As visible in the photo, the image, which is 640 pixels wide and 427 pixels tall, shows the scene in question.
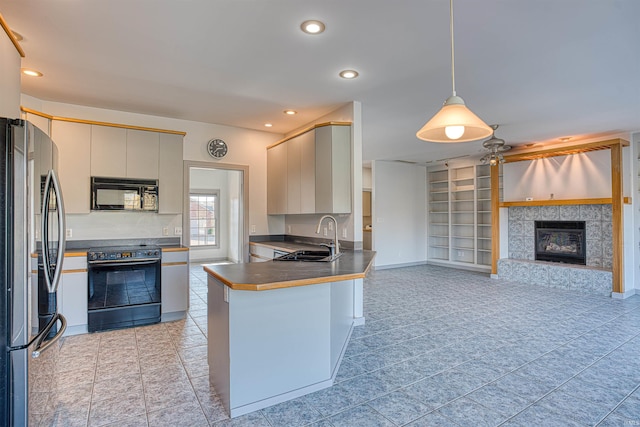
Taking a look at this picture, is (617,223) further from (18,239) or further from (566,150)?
(18,239)

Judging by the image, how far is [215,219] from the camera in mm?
9367

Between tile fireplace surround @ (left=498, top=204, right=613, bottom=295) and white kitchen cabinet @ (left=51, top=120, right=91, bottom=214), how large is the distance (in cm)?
702

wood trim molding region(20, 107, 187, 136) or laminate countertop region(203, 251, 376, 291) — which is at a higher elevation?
wood trim molding region(20, 107, 187, 136)

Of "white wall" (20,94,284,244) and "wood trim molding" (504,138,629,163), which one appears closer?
"white wall" (20,94,284,244)

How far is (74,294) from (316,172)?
117 inches

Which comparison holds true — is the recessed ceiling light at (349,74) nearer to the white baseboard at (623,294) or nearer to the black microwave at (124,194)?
the black microwave at (124,194)

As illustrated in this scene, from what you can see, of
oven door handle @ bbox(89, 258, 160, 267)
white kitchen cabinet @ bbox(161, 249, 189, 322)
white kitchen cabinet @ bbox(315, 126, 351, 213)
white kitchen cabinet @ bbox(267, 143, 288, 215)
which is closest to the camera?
oven door handle @ bbox(89, 258, 160, 267)

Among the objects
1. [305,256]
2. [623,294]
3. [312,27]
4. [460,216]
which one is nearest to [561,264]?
[623,294]

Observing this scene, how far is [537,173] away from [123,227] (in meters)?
6.90

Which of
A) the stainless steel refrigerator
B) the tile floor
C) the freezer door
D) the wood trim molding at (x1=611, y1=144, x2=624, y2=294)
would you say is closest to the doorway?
the tile floor

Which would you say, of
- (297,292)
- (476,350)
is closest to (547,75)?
(476,350)

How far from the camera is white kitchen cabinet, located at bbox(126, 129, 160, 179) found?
414 cm

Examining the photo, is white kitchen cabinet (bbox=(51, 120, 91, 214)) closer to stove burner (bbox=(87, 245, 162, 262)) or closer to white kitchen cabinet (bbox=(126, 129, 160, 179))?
white kitchen cabinet (bbox=(126, 129, 160, 179))

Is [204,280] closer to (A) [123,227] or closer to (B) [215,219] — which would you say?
(A) [123,227]
